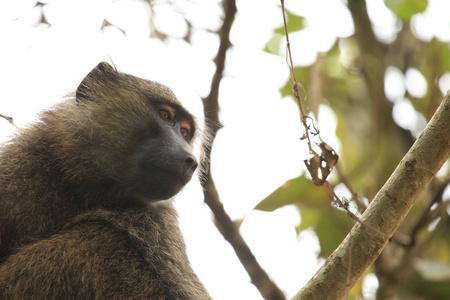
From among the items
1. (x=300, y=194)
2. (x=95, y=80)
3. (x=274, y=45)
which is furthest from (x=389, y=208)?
(x=274, y=45)

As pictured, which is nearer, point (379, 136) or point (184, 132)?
point (184, 132)

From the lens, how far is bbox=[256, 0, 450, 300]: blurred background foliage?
529 cm

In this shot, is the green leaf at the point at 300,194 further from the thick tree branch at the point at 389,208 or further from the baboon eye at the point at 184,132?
the thick tree branch at the point at 389,208

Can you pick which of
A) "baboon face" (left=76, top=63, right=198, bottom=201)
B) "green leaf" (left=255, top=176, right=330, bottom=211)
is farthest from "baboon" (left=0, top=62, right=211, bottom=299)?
"green leaf" (left=255, top=176, right=330, bottom=211)

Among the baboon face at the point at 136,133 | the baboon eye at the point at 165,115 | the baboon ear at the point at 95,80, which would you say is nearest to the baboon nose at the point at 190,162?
the baboon face at the point at 136,133

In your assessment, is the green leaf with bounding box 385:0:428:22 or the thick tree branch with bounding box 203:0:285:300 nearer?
the thick tree branch with bounding box 203:0:285:300

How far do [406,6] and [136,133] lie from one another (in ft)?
13.3

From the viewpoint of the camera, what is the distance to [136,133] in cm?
420

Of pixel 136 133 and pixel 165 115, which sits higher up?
pixel 165 115

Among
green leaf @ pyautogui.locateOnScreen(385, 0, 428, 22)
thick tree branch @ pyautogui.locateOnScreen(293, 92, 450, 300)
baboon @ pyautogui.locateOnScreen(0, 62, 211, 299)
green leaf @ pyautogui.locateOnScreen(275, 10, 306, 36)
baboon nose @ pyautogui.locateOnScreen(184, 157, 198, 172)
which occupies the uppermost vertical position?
green leaf @ pyautogui.locateOnScreen(385, 0, 428, 22)

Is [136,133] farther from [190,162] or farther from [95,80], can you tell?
[95,80]

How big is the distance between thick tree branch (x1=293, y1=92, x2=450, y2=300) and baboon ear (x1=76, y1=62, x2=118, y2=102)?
9.03 ft

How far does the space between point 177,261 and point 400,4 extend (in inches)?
178

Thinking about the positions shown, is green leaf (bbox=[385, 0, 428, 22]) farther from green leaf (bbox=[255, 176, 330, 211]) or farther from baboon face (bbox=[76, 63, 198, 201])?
baboon face (bbox=[76, 63, 198, 201])
